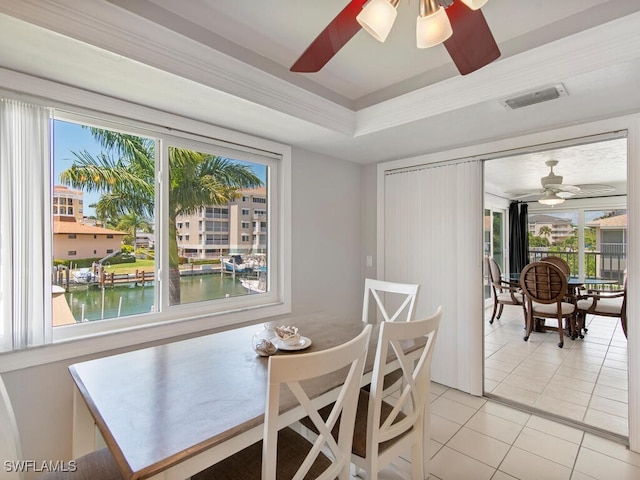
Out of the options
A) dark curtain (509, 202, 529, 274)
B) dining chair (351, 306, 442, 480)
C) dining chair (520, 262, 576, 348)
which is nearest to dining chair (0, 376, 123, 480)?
dining chair (351, 306, 442, 480)

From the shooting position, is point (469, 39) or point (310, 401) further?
point (469, 39)

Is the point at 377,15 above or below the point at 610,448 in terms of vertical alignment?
above

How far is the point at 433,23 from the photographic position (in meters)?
1.15

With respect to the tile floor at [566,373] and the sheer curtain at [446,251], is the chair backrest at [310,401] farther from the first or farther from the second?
the tile floor at [566,373]

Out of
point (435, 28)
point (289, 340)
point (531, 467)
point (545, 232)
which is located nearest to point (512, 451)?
point (531, 467)

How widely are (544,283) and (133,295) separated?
437cm

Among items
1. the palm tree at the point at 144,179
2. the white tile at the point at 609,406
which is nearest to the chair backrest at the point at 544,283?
the white tile at the point at 609,406

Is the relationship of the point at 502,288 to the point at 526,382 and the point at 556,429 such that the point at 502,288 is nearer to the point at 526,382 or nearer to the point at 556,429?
the point at 526,382

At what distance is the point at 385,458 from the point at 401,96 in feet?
6.94

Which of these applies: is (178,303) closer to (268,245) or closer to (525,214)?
(268,245)

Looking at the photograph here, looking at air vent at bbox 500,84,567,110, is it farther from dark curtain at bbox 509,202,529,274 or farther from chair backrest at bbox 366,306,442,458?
dark curtain at bbox 509,202,529,274

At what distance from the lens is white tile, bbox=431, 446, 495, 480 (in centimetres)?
183

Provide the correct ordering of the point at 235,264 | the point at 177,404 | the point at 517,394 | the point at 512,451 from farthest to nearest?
the point at 517,394 < the point at 235,264 < the point at 512,451 < the point at 177,404

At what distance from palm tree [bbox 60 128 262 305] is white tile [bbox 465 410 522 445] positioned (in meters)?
2.30
